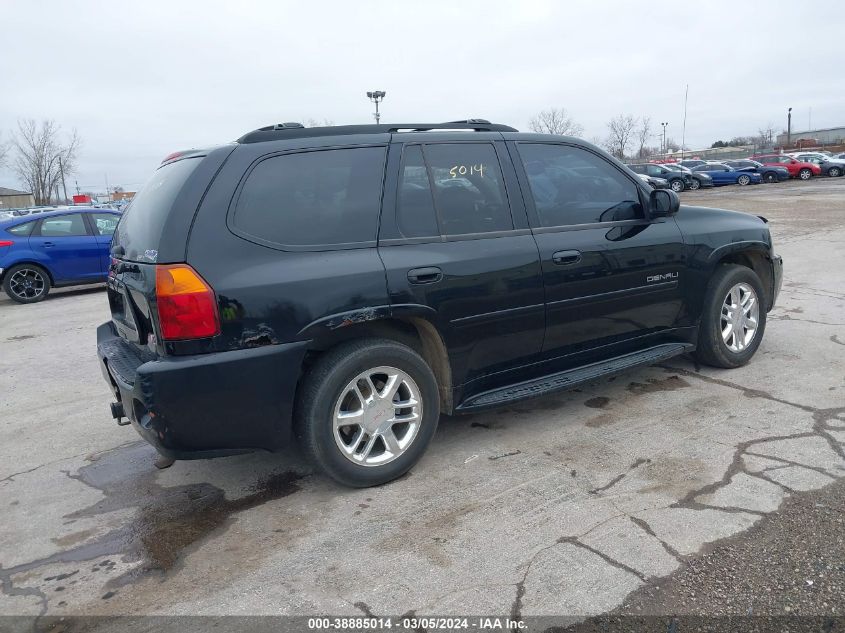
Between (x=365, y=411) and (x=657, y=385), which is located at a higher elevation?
(x=365, y=411)

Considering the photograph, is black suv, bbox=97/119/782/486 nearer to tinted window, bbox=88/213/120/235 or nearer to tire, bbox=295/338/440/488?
tire, bbox=295/338/440/488

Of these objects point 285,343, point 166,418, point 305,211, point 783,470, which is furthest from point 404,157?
point 783,470

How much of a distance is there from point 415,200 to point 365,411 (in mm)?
1190

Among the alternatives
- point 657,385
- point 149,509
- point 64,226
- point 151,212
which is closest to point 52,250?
point 64,226

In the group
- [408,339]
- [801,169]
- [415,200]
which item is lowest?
[408,339]

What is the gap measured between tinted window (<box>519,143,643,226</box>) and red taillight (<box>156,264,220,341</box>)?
2.06 m

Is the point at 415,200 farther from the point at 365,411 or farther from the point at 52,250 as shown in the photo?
the point at 52,250

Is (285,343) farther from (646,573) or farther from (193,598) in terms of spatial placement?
(646,573)

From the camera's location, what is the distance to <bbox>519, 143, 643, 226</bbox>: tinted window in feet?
13.7

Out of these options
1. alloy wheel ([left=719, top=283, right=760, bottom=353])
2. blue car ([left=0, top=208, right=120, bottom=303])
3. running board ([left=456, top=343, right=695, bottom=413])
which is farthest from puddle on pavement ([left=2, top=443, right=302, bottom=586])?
blue car ([left=0, top=208, right=120, bottom=303])

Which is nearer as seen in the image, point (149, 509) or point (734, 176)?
point (149, 509)

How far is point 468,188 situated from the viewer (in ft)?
12.9

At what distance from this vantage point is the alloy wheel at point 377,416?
11.3 feet

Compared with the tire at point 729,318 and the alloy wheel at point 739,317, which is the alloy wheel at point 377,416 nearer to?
the tire at point 729,318
